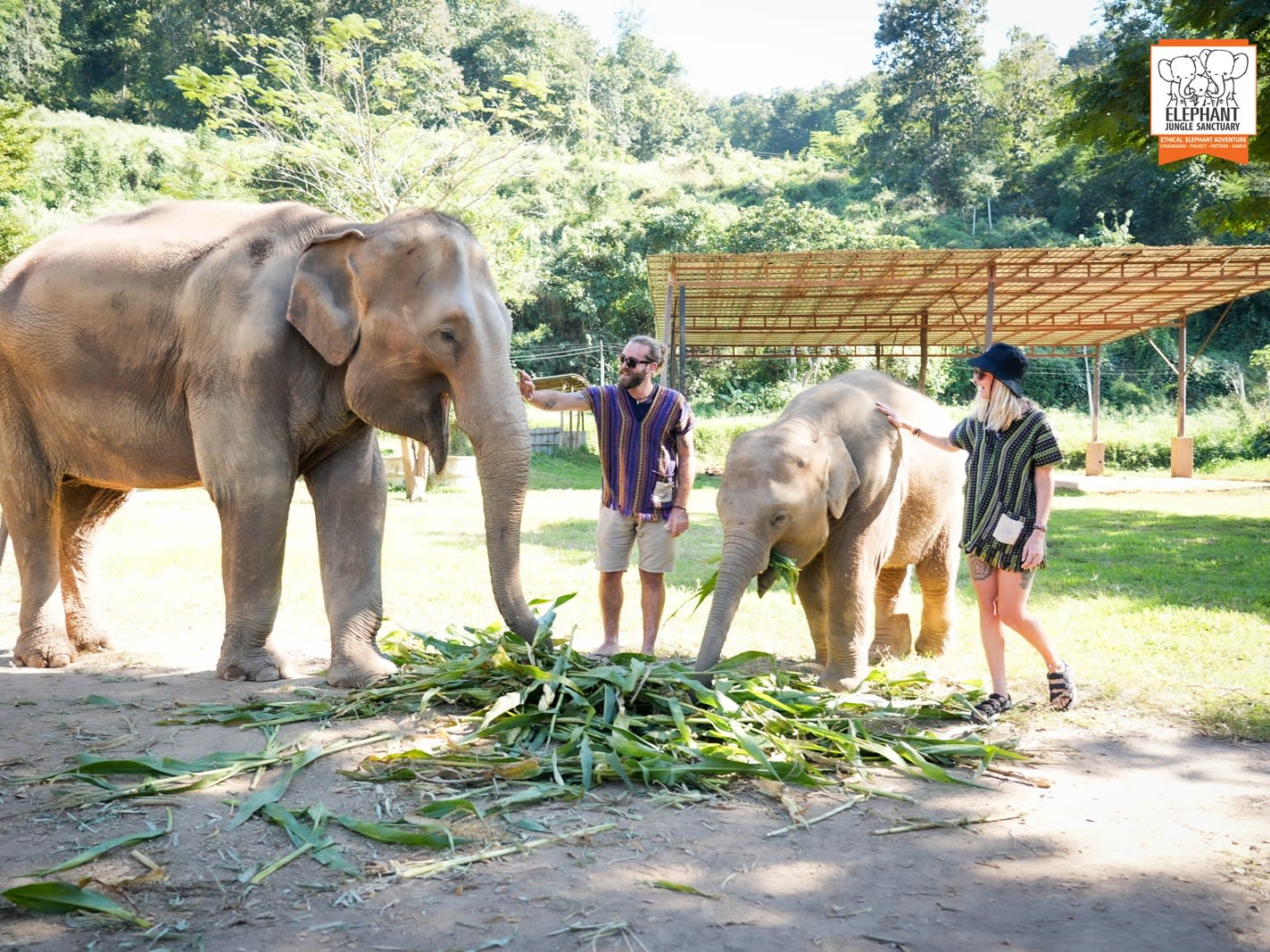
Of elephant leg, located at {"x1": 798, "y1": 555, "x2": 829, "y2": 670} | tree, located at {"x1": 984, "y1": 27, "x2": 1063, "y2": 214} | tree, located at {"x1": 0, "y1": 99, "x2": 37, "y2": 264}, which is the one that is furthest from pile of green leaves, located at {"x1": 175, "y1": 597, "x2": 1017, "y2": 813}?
tree, located at {"x1": 984, "y1": 27, "x2": 1063, "y2": 214}

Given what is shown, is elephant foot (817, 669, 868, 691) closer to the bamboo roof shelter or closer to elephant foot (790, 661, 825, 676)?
elephant foot (790, 661, 825, 676)

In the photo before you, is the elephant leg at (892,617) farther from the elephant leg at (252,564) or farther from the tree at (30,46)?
the tree at (30,46)

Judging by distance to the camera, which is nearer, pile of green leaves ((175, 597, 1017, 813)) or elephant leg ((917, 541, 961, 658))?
pile of green leaves ((175, 597, 1017, 813))

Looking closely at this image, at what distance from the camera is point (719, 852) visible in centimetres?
328

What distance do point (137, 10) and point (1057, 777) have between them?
6255cm

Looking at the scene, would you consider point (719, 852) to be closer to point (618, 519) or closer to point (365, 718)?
point (365, 718)

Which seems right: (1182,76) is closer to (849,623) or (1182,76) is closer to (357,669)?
(849,623)

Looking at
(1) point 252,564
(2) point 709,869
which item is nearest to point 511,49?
(1) point 252,564

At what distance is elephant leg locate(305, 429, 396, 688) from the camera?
5.15 metres

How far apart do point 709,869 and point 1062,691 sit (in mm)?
2734

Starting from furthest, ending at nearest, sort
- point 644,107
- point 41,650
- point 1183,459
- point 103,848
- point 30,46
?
point 644,107
point 30,46
point 1183,459
point 41,650
point 103,848

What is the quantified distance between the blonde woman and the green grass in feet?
0.91

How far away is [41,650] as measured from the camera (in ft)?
18.6

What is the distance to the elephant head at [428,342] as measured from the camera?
4590 mm
